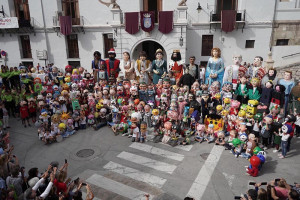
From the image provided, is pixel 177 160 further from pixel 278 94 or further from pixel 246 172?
pixel 278 94

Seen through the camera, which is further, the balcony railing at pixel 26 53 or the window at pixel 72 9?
the balcony railing at pixel 26 53

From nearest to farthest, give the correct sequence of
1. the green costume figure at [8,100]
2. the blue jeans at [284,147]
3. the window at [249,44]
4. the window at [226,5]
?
the blue jeans at [284,147] < the green costume figure at [8,100] < the window at [226,5] < the window at [249,44]

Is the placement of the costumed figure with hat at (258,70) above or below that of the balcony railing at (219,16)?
below

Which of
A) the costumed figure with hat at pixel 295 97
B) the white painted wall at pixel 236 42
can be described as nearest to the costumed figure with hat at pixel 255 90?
the costumed figure with hat at pixel 295 97

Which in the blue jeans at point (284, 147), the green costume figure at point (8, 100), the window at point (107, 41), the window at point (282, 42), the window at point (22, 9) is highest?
the window at point (22, 9)

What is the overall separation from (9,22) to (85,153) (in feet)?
57.9

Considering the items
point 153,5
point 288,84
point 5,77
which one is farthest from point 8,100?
point 153,5

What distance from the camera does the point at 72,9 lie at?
20.3 meters

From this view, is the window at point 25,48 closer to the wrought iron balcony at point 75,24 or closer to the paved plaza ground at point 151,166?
the wrought iron balcony at point 75,24

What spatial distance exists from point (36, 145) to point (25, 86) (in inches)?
173

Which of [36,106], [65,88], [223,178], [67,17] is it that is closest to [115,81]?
[65,88]

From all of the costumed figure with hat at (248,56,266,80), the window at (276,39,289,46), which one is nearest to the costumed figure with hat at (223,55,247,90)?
the costumed figure with hat at (248,56,266,80)

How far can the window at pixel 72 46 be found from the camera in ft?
68.3

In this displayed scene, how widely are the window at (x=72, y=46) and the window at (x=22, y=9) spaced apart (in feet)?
13.9
